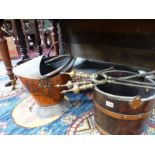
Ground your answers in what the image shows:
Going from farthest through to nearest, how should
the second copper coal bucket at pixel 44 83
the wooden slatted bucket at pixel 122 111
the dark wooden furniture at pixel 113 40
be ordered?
the dark wooden furniture at pixel 113 40 → the second copper coal bucket at pixel 44 83 → the wooden slatted bucket at pixel 122 111

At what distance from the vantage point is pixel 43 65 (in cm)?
121

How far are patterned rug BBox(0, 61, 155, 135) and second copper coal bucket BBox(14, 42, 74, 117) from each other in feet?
0.20

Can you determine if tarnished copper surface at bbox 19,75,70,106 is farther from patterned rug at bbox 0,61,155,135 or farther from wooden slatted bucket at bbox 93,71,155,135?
wooden slatted bucket at bbox 93,71,155,135

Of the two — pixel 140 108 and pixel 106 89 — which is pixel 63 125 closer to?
pixel 106 89

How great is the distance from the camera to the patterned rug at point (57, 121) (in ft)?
3.35

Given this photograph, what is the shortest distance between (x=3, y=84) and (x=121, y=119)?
1.35m

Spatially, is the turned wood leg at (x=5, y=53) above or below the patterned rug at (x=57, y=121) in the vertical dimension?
above

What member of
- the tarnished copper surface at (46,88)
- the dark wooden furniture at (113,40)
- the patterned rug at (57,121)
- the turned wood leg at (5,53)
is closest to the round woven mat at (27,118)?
the patterned rug at (57,121)

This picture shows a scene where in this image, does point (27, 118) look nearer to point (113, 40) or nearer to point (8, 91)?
point (8, 91)

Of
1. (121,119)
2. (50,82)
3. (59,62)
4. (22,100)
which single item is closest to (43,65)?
(59,62)

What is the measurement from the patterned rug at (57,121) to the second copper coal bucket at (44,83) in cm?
6

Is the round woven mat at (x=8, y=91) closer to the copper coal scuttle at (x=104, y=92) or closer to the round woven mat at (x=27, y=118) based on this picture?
the round woven mat at (x=27, y=118)

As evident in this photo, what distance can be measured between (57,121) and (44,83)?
0.93ft

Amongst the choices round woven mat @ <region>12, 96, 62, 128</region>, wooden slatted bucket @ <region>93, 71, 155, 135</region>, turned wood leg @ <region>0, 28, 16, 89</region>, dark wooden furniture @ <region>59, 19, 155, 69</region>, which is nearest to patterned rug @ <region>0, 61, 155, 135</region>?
round woven mat @ <region>12, 96, 62, 128</region>
